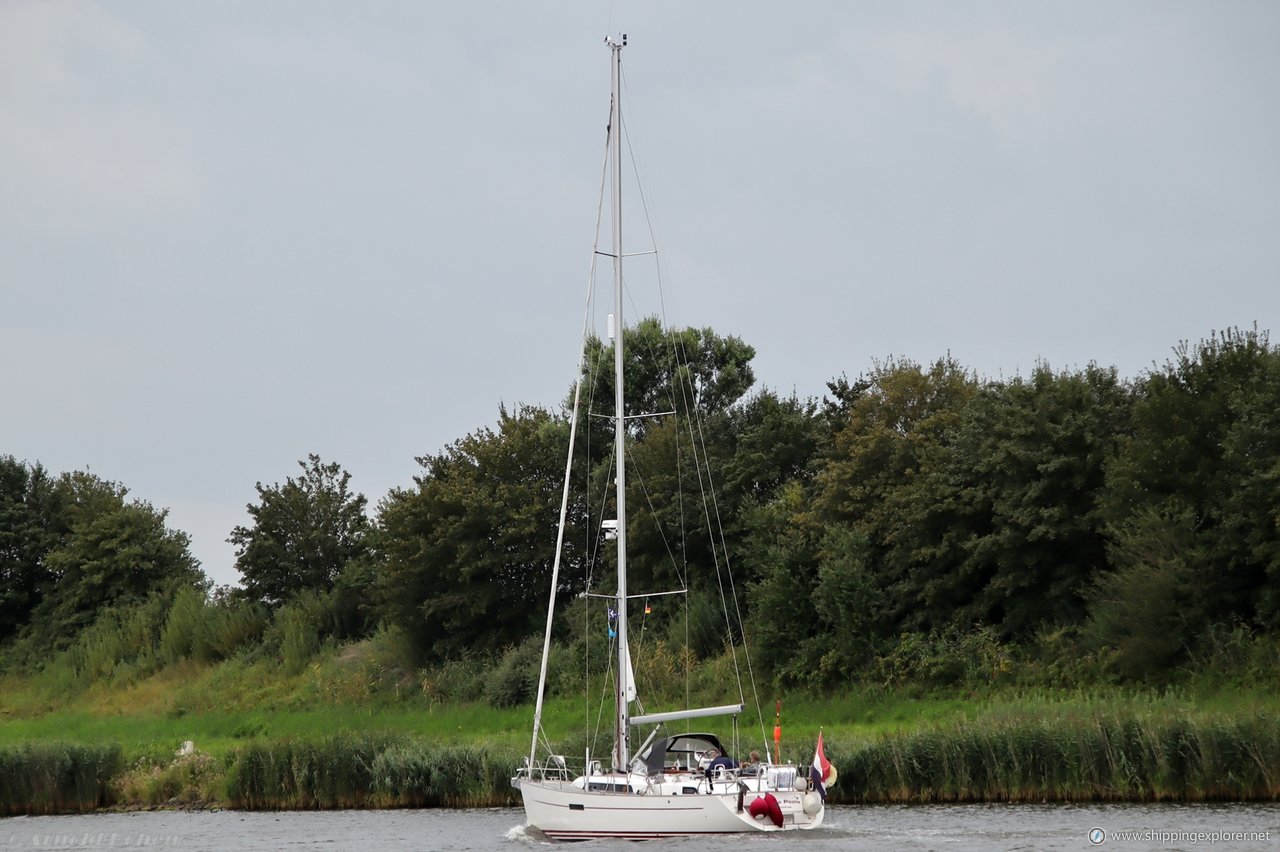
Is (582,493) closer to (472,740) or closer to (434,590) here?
(434,590)

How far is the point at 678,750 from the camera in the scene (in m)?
44.0

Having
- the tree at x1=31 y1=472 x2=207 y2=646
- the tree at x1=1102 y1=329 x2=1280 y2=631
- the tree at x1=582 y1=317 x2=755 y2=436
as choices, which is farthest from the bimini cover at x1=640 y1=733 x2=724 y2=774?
the tree at x1=31 y1=472 x2=207 y2=646

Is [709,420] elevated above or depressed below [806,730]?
above

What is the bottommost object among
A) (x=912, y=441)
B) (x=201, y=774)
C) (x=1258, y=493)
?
(x=201, y=774)

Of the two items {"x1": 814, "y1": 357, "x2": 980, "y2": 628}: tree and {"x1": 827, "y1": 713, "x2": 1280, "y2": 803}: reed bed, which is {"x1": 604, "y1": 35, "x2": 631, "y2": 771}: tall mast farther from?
{"x1": 814, "y1": 357, "x2": 980, "y2": 628}: tree

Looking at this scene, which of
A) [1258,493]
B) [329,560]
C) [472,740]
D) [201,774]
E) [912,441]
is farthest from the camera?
[329,560]

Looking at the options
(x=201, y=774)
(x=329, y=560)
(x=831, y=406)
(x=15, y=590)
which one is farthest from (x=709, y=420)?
(x=15, y=590)

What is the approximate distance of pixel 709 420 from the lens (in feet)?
282

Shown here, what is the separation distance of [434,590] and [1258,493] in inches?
1688

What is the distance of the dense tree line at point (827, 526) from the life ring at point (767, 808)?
1069cm

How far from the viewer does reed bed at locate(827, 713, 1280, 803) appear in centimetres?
4291

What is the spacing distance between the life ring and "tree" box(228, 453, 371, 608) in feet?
187

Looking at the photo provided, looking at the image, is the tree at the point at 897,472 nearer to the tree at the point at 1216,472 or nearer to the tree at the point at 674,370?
the tree at the point at 1216,472

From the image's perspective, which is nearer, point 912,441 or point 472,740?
point 472,740
